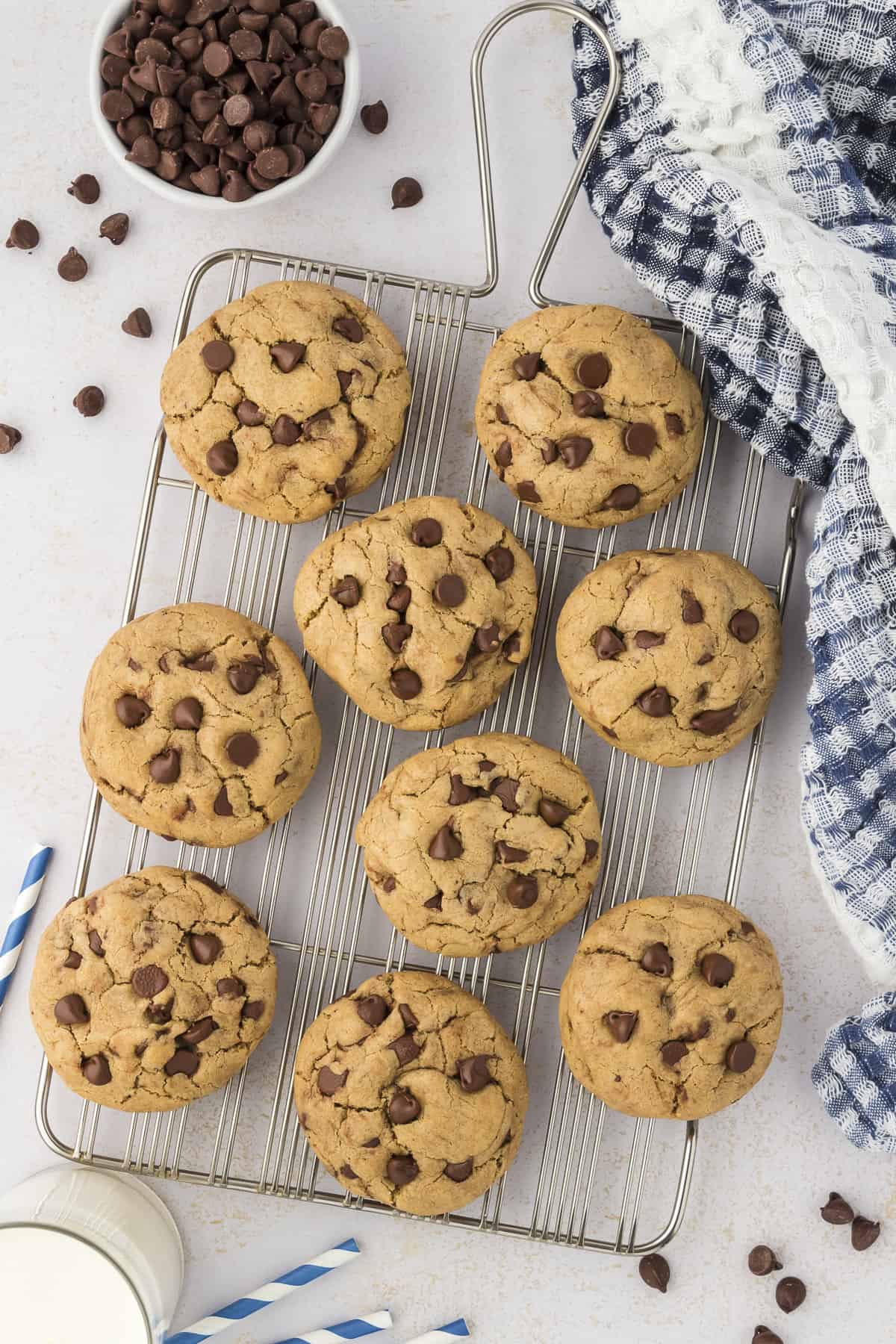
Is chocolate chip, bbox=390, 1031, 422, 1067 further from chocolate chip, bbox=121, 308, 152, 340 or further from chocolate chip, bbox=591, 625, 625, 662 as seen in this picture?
chocolate chip, bbox=121, 308, 152, 340

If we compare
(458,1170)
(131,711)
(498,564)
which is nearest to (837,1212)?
(458,1170)

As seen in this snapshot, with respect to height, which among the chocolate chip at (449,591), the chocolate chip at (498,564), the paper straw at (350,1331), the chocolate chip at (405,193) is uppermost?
the chocolate chip at (405,193)

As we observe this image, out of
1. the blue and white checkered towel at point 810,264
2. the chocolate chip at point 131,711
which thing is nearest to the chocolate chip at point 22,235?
the chocolate chip at point 131,711

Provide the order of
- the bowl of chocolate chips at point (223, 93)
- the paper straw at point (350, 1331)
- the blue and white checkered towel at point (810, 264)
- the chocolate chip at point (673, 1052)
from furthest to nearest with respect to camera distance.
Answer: the paper straw at point (350, 1331), the bowl of chocolate chips at point (223, 93), the chocolate chip at point (673, 1052), the blue and white checkered towel at point (810, 264)

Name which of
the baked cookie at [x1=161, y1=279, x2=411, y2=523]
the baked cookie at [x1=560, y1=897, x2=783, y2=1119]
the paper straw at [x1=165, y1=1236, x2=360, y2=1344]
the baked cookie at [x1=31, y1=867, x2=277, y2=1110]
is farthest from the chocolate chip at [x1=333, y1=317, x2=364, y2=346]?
the paper straw at [x1=165, y1=1236, x2=360, y2=1344]

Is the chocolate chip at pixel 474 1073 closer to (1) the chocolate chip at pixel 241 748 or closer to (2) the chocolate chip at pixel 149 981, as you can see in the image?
(2) the chocolate chip at pixel 149 981

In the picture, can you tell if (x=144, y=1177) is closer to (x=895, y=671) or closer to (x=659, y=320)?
(x=895, y=671)
